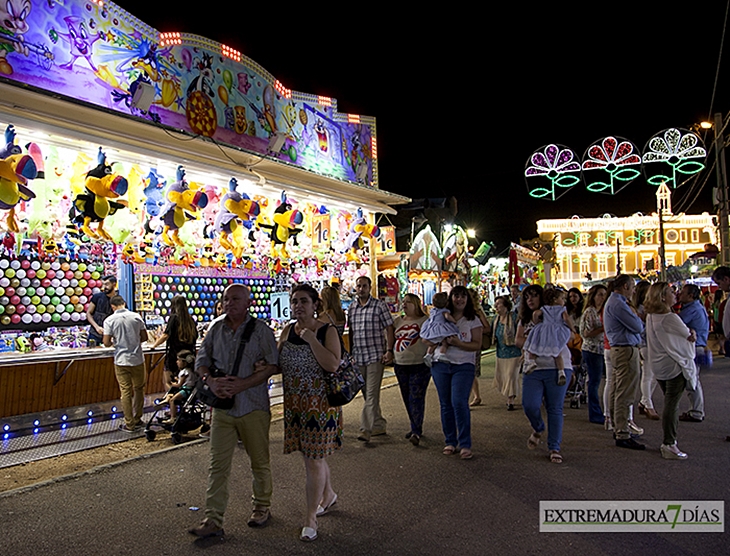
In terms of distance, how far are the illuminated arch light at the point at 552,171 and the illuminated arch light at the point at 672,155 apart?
149 centimetres

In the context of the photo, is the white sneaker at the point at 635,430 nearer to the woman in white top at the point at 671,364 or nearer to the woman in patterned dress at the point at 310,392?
the woman in white top at the point at 671,364

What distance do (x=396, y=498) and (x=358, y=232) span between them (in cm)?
751

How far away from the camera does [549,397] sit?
593 centimetres

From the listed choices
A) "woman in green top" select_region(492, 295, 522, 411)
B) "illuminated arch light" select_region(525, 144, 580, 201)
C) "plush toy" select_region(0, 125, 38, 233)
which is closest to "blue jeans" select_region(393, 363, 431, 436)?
"woman in green top" select_region(492, 295, 522, 411)

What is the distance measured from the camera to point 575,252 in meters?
62.2

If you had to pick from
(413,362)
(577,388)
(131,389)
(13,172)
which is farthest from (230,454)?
(577,388)

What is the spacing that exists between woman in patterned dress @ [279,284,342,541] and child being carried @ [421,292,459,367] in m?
2.10

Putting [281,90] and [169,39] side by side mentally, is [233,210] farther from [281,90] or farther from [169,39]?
[281,90]

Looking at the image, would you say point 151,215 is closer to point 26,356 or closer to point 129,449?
point 26,356

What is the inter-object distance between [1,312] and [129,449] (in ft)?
13.2

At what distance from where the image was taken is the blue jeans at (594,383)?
765 cm

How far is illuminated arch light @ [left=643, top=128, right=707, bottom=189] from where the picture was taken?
11.5m

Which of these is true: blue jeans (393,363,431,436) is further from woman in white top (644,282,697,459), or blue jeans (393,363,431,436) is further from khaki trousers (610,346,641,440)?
woman in white top (644,282,697,459)

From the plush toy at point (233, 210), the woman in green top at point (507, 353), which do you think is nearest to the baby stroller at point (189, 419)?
the plush toy at point (233, 210)
